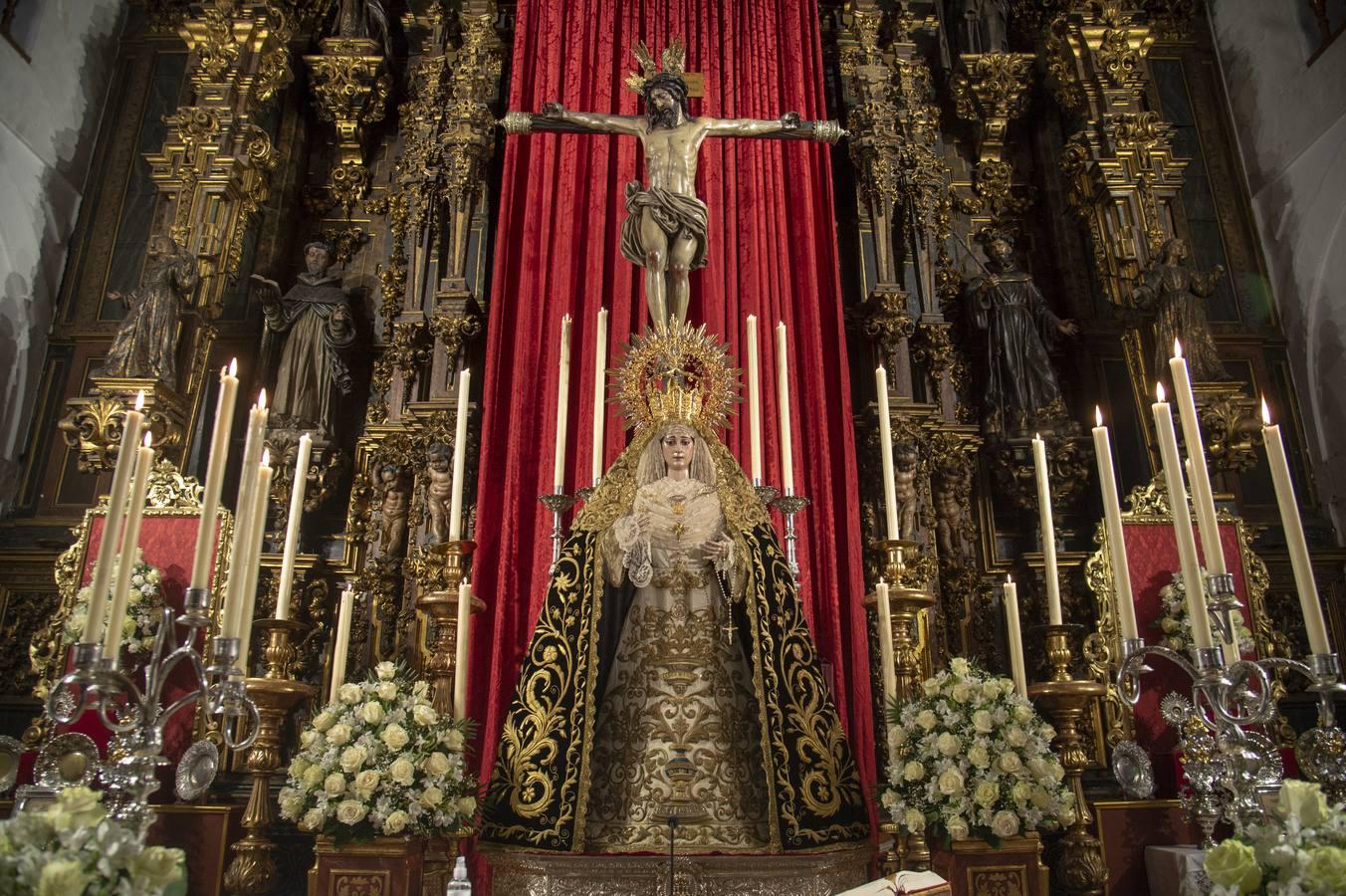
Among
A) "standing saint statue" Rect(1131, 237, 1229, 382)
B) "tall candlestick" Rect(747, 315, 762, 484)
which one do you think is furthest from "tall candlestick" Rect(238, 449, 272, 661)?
"standing saint statue" Rect(1131, 237, 1229, 382)

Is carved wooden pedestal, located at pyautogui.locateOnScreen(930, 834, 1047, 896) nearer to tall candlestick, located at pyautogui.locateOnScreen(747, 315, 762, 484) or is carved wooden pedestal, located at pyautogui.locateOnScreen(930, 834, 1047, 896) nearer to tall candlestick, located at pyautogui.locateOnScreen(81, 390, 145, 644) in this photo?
tall candlestick, located at pyautogui.locateOnScreen(747, 315, 762, 484)

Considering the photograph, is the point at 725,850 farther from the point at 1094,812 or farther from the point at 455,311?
the point at 455,311

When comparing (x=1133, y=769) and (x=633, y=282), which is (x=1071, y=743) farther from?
(x=633, y=282)

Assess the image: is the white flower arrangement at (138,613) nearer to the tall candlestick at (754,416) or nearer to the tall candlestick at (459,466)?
the tall candlestick at (459,466)

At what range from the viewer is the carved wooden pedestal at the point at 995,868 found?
3768 mm

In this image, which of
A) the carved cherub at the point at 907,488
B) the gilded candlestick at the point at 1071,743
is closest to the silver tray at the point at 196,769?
the gilded candlestick at the point at 1071,743

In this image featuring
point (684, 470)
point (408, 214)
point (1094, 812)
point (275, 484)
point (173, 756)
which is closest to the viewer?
point (684, 470)

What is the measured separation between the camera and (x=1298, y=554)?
8.96 feet

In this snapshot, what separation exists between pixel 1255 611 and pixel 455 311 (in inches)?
220

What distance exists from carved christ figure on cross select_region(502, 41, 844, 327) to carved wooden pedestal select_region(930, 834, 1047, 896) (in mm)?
3508

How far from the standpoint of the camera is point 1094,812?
554 cm

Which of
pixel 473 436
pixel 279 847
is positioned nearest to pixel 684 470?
pixel 473 436

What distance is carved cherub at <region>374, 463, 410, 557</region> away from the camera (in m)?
6.98

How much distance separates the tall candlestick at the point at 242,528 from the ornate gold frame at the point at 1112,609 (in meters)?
4.97
